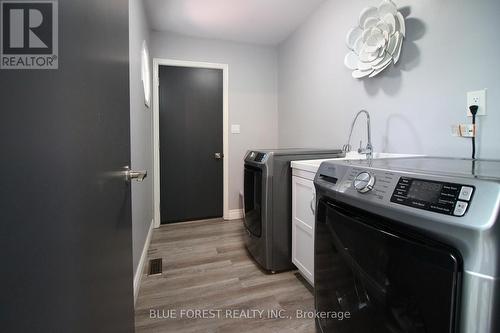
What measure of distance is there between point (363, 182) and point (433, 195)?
213 mm

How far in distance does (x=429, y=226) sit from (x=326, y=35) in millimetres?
2288

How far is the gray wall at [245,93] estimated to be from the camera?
3.20 meters

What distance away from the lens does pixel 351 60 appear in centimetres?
191

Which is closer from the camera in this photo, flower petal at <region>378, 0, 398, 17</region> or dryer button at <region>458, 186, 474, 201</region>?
dryer button at <region>458, 186, 474, 201</region>

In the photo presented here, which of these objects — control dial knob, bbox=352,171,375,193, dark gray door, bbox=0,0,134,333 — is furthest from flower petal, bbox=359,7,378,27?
dark gray door, bbox=0,0,134,333

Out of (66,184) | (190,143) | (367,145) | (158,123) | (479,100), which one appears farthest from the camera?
(190,143)

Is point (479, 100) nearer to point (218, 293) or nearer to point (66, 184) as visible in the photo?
point (66, 184)

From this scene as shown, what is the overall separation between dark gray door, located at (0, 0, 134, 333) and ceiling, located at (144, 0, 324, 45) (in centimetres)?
194

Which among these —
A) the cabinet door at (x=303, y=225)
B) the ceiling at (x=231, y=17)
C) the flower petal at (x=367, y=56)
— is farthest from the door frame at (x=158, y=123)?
the flower petal at (x=367, y=56)

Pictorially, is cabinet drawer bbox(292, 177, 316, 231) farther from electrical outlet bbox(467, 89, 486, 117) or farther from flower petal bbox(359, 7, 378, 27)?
flower petal bbox(359, 7, 378, 27)

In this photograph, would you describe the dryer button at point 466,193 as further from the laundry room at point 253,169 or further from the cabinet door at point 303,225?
the cabinet door at point 303,225

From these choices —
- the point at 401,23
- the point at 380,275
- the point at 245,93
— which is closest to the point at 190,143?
the point at 245,93

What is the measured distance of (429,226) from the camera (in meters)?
0.55

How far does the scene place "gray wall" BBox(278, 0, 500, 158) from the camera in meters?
1.16
